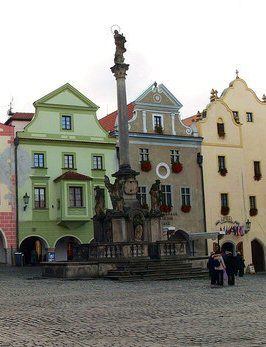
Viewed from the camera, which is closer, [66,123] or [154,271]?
[154,271]

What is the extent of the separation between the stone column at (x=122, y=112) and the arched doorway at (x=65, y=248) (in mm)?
12983

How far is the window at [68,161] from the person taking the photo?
142 ft

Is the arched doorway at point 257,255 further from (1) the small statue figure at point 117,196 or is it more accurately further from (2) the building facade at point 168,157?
(1) the small statue figure at point 117,196

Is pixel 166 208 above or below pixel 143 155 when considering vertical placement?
below

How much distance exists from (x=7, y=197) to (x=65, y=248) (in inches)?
234

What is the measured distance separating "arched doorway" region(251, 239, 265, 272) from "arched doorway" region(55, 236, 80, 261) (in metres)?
15.7

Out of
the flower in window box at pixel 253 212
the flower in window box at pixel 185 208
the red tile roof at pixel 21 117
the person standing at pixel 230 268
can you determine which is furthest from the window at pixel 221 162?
the person standing at pixel 230 268

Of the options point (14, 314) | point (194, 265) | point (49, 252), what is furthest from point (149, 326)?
point (49, 252)

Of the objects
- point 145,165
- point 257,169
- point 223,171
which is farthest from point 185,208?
point 257,169

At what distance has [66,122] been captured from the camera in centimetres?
4381

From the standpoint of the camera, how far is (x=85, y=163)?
4375 centimetres

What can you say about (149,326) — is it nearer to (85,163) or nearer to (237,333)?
(237,333)

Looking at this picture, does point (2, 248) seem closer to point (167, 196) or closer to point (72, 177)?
point (72, 177)

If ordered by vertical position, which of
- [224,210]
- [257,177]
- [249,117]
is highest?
[249,117]
